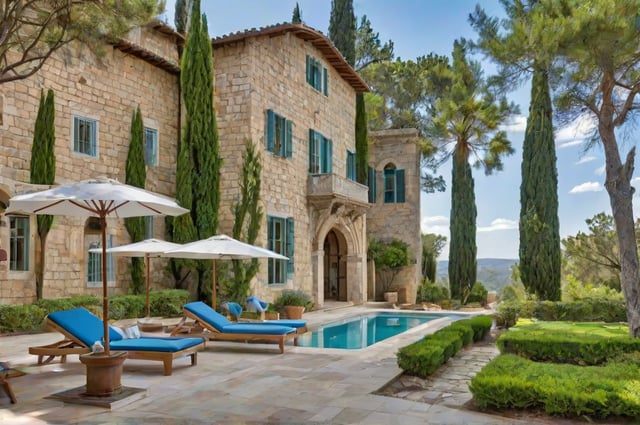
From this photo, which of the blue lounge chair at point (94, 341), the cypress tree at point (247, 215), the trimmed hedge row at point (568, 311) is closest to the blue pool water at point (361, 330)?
the cypress tree at point (247, 215)

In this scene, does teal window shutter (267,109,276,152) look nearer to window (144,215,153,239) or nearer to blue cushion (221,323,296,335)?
window (144,215,153,239)

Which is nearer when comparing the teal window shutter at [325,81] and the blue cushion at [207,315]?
the blue cushion at [207,315]

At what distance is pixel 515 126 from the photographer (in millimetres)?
23422

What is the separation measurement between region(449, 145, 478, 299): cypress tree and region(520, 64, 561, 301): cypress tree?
15.4 feet

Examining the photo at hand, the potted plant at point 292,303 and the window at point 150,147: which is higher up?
the window at point 150,147

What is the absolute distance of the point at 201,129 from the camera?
15461 mm

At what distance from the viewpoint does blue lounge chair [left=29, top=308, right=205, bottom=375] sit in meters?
7.18

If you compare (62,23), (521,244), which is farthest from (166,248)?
(521,244)

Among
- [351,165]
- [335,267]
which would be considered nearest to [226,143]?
[351,165]

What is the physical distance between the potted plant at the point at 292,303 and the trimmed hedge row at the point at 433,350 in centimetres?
573

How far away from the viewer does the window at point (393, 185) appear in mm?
26172

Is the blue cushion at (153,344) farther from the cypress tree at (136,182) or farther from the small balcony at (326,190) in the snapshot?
the small balcony at (326,190)

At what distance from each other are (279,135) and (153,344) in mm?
10951

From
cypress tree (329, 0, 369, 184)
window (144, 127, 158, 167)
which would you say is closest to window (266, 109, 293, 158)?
window (144, 127, 158, 167)
